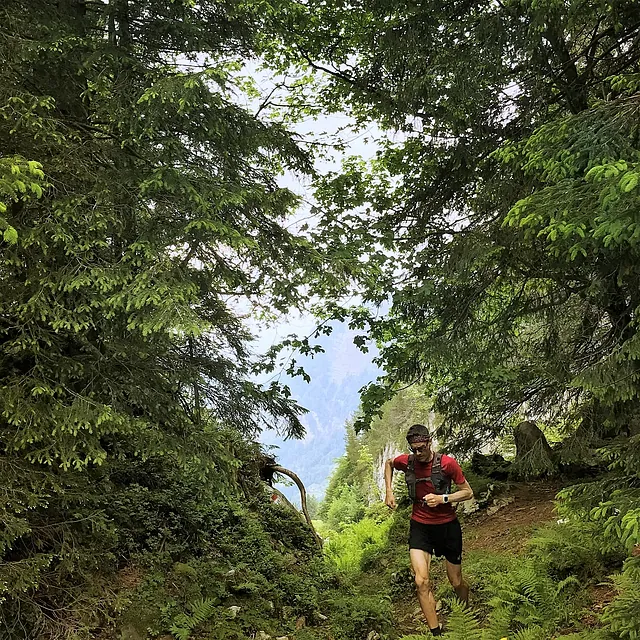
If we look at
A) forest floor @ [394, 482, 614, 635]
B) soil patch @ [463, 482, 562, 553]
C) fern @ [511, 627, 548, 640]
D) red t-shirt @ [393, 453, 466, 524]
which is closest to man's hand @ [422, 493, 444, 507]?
red t-shirt @ [393, 453, 466, 524]

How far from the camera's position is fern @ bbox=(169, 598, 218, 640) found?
5215mm

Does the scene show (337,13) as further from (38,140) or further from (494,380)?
(494,380)

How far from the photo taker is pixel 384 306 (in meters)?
8.22

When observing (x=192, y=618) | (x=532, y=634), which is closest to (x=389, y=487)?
(x=532, y=634)

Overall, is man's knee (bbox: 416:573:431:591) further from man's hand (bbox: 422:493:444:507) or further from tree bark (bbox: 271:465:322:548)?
tree bark (bbox: 271:465:322:548)

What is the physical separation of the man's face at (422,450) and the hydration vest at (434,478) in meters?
0.09

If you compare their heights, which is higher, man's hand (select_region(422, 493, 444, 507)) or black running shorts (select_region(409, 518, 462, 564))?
man's hand (select_region(422, 493, 444, 507))

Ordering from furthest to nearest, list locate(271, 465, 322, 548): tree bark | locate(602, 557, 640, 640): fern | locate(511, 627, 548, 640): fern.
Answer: locate(271, 465, 322, 548): tree bark
locate(511, 627, 548, 640): fern
locate(602, 557, 640, 640): fern

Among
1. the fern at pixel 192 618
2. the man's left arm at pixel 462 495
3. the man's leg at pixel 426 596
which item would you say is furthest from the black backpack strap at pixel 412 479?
the fern at pixel 192 618

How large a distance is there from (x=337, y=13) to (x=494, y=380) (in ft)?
21.4

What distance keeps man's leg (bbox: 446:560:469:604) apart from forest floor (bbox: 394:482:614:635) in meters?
0.82

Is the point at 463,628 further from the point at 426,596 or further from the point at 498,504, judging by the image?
the point at 498,504

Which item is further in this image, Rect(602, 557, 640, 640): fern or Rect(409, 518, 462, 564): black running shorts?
Rect(409, 518, 462, 564): black running shorts

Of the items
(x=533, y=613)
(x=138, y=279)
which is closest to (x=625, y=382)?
(x=533, y=613)
